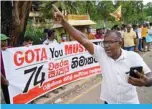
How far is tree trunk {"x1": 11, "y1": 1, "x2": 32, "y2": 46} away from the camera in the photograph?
9039 millimetres

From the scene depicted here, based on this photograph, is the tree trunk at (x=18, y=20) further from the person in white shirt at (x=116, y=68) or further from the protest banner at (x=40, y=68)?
the person in white shirt at (x=116, y=68)

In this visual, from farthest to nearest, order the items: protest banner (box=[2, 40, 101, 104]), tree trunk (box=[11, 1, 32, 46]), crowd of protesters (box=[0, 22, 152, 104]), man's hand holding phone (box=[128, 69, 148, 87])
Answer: tree trunk (box=[11, 1, 32, 46]) → protest banner (box=[2, 40, 101, 104]) → crowd of protesters (box=[0, 22, 152, 104]) → man's hand holding phone (box=[128, 69, 148, 87])

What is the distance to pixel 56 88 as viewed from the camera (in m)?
8.14

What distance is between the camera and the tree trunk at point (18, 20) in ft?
29.7

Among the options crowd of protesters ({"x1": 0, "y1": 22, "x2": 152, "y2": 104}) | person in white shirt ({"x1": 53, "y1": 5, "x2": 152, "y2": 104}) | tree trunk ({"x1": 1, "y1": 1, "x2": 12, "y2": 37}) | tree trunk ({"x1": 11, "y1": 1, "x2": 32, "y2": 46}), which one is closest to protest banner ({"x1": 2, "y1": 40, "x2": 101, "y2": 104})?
crowd of protesters ({"x1": 0, "y1": 22, "x2": 152, "y2": 104})

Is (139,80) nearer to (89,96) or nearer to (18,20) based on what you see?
(89,96)

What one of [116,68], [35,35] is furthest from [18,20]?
[35,35]

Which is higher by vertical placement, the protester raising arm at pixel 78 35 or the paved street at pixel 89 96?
the protester raising arm at pixel 78 35

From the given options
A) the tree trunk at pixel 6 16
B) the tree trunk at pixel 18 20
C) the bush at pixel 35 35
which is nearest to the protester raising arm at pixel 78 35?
the tree trunk at pixel 18 20

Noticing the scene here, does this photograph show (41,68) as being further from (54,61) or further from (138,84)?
(138,84)

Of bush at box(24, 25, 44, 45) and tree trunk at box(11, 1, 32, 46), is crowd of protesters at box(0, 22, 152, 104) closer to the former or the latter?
tree trunk at box(11, 1, 32, 46)

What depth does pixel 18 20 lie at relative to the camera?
9.06 meters

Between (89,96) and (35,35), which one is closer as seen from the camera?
(89,96)

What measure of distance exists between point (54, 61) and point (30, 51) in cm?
119
